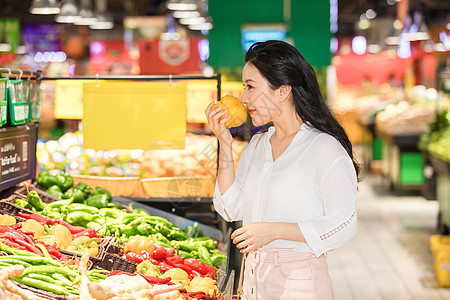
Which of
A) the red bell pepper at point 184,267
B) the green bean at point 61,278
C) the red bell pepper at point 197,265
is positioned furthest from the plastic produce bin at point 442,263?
the green bean at point 61,278

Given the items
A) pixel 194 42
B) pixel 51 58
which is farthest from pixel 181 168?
pixel 51 58

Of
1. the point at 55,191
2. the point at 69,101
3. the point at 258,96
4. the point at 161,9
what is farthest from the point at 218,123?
the point at 161,9

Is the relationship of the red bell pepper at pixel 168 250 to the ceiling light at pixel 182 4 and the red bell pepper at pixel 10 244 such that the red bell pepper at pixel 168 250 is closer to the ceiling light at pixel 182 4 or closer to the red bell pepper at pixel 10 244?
the red bell pepper at pixel 10 244

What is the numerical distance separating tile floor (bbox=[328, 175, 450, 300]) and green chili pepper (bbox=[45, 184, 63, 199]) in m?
2.87

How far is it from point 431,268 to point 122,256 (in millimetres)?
4351

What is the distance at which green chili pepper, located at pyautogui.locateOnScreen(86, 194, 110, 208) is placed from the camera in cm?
382

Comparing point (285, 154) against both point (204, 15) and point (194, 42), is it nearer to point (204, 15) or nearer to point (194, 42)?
point (194, 42)

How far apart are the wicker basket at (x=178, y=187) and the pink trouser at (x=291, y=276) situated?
1.50m

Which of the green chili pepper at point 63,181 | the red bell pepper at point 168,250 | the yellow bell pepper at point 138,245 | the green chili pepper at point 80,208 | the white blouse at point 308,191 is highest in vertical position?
the white blouse at point 308,191

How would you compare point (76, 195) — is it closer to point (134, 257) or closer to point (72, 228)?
point (72, 228)

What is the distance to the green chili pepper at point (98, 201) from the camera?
12.5 feet

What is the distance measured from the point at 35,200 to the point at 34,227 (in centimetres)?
49

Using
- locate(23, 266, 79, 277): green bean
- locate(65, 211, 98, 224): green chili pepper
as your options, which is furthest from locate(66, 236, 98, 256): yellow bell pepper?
locate(23, 266, 79, 277): green bean

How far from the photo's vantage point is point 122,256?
3.17 meters
